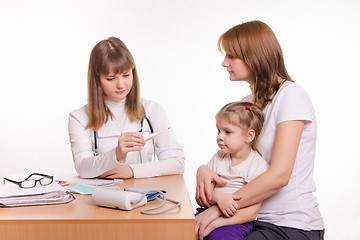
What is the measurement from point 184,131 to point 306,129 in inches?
96.5

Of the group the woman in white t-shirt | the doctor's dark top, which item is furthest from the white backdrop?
the woman in white t-shirt

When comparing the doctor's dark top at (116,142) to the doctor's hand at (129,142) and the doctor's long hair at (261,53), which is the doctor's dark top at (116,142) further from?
the doctor's long hair at (261,53)

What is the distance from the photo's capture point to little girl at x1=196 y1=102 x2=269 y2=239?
1.82m

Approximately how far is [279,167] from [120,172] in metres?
0.76

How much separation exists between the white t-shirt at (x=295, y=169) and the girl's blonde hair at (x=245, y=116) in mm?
32

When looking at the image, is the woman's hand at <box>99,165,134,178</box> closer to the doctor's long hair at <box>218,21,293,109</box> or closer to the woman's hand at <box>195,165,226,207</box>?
the woman's hand at <box>195,165,226,207</box>

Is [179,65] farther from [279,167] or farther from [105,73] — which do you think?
[279,167]

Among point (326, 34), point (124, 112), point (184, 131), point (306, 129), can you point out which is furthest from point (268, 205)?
point (326, 34)

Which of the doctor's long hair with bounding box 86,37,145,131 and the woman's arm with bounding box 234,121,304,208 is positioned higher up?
the doctor's long hair with bounding box 86,37,145,131

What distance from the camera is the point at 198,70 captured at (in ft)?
13.8

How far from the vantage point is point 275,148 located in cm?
180

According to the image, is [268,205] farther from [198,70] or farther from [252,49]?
[198,70]

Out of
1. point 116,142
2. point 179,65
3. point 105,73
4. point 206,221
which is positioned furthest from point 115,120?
point 179,65

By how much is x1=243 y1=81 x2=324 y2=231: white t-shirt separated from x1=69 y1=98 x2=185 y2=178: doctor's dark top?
0.56 metres
